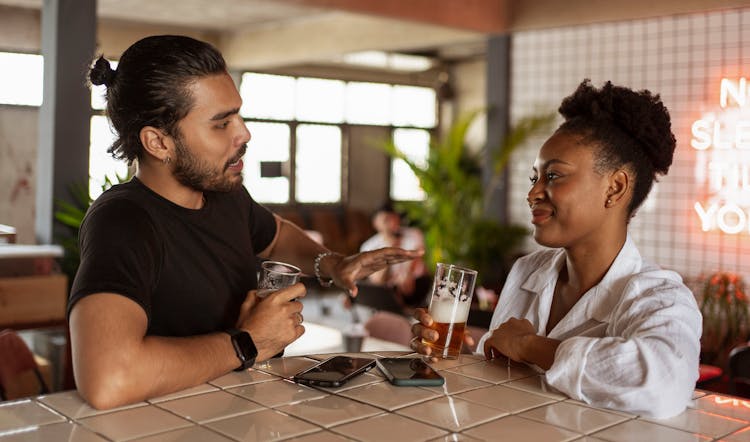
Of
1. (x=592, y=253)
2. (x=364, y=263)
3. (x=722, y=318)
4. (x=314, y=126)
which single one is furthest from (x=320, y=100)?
(x=592, y=253)

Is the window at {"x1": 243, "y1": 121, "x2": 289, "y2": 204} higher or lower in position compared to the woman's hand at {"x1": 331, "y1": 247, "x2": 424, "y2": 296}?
higher

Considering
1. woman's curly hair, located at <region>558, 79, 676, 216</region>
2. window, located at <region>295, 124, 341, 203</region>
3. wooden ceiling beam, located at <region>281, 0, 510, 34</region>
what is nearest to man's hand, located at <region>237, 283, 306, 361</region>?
woman's curly hair, located at <region>558, 79, 676, 216</region>

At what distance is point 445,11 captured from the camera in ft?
19.9

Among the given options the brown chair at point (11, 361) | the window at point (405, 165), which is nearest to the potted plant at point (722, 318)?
the brown chair at point (11, 361)

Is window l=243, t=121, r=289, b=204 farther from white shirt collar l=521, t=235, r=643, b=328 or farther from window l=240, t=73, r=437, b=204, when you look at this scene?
white shirt collar l=521, t=235, r=643, b=328

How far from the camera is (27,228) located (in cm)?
592

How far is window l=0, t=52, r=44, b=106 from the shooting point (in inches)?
308

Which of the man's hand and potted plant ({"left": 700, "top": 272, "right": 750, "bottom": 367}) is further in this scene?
potted plant ({"left": 700, "top": 272, "right": 750, "bottom": 367})

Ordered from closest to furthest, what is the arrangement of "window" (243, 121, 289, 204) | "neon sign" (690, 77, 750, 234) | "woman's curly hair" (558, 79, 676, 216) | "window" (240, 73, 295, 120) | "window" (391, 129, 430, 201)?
"woman's curly hair" (558, 79, 676, 216) → "neon sign" (690, 77, 750, 234) → "window" (240, 73, 295, 120) → "window" (243, 121, 289, 204) → "window" (391, 129, 430, 201)

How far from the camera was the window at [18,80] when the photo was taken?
308 inches

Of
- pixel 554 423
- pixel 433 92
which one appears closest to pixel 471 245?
pixel 554 423

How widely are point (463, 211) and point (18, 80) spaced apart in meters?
4.85

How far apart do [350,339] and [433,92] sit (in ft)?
33.2

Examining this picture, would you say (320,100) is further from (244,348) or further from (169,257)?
(244,348)
